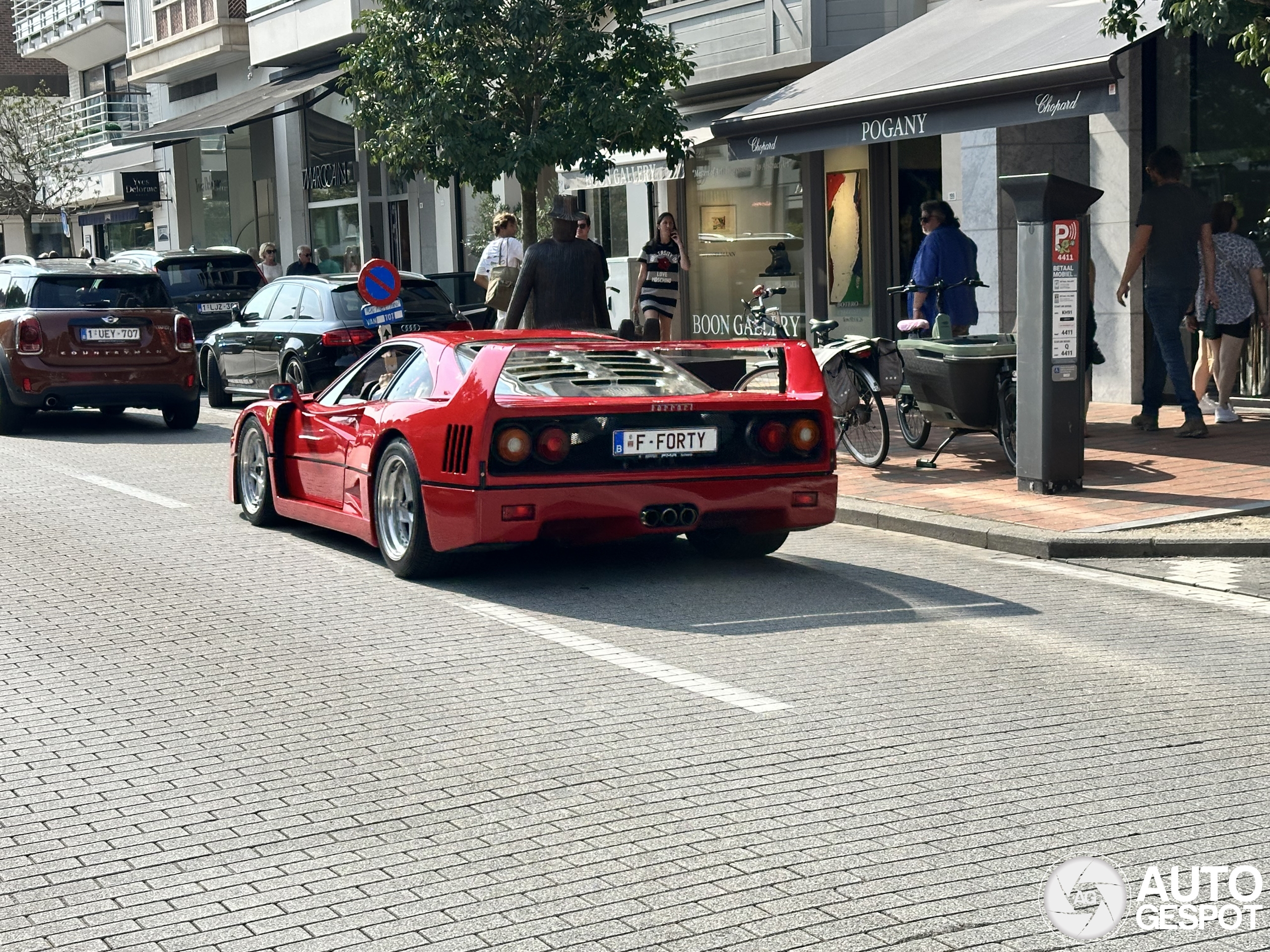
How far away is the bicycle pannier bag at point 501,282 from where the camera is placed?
1869 cm

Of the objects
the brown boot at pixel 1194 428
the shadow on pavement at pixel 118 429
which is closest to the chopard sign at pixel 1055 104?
the brown boot at pixel 1194 428

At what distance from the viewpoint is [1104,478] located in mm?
11562

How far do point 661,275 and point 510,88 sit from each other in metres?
2.63

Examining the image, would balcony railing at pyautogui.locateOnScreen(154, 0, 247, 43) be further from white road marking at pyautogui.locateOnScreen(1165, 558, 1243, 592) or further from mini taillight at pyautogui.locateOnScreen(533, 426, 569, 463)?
white road marking at pyautogui.locateOnScreen(1165, 558, 1243, 592)

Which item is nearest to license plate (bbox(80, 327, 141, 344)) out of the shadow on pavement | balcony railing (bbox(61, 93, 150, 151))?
the shadow on pavement

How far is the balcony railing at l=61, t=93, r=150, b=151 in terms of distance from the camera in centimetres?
4912

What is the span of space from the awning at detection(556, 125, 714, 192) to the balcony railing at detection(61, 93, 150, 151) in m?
27.8

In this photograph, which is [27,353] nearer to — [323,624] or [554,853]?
[323,624]

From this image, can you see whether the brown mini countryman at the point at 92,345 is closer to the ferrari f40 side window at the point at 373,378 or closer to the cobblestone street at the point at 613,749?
the ferrari f40 side window at the point at 373,378

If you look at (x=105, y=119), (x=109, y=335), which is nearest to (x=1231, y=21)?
(x=109, y=335)

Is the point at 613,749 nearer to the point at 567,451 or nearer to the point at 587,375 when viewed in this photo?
the point at 567,451

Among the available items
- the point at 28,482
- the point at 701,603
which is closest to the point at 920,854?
the point at 701,603

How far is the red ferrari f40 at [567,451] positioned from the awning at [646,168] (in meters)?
12.4

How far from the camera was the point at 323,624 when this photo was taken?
7.56m
